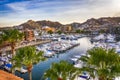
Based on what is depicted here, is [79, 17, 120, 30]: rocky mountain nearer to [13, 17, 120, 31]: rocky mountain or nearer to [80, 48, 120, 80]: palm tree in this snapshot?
[13, 17, 120, 31]: rocky mountain

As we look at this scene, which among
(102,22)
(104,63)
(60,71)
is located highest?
(104,63)

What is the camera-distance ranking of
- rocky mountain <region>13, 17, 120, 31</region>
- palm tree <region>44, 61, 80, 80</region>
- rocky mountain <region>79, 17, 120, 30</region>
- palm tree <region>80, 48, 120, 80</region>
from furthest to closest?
rocky mountain <region>79, 17, 120, 30</region> < rocky mountain <region>13, 17, 120, 31</region> < palm tree <region>44, 61, 80, 80</region> < palm tree <region>80, 48, 120, 80</region>

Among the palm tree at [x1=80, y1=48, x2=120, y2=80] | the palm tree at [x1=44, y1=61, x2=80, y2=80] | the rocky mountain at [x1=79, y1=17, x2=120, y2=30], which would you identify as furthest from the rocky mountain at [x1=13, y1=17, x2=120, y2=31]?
the palm tree at [x1=80, y1=48, x2=120, y2=80]

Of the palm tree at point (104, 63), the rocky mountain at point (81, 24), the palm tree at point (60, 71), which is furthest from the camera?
the rocky mountain at point (81, 24)

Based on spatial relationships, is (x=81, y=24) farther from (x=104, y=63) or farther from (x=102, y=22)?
(x=104, y=63)

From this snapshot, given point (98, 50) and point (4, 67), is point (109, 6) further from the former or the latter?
point (98, 50)

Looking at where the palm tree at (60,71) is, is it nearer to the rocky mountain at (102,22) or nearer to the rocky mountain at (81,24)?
the rocky mountain at (81,24)

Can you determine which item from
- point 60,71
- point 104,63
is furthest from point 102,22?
point 60,71

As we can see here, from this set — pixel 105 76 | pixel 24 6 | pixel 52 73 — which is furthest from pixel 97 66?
pixel 24 6

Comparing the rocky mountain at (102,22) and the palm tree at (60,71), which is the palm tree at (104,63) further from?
the rocky mountain at (102,22)

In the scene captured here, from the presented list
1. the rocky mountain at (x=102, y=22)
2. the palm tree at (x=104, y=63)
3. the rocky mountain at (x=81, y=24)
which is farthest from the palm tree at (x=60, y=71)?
the rocky mountain at (x=102, y=22)

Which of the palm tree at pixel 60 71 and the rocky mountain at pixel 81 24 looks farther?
the rocky mountain at pixel 81 24

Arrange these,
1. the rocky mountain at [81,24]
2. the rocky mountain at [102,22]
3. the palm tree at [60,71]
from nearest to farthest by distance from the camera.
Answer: the palm tree at [60,71] < the rocky mountain at [81,24] < the rocky mountain at [102,22]

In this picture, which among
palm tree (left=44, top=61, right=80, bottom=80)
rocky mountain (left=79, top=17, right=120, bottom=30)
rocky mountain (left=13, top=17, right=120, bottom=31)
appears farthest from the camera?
rocky mountain (left=79, top=17, right=120, bottom=30)
